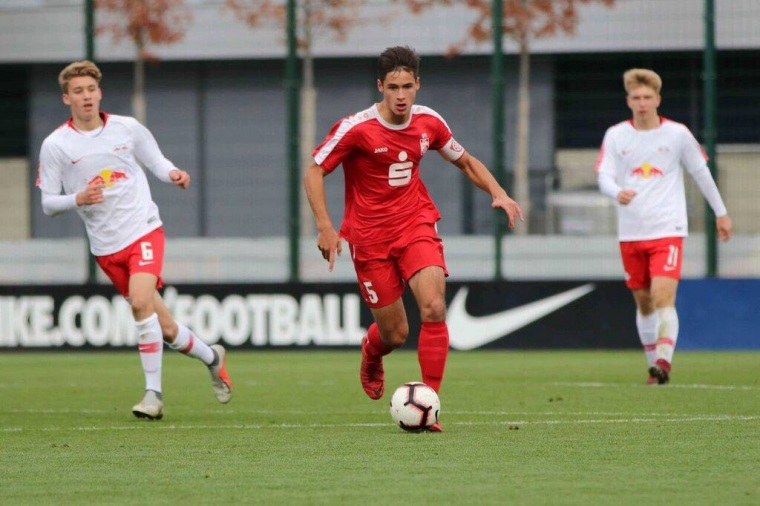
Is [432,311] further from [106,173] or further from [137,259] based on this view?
[106,173]

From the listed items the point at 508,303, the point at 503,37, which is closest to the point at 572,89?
the point at 503,37

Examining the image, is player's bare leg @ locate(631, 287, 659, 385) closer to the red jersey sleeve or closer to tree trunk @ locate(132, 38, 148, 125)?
the red jersey sleeve

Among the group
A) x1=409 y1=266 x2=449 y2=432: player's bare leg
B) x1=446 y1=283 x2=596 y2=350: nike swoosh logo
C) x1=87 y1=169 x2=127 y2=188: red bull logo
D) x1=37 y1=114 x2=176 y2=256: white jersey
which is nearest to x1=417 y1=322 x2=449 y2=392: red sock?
x1=409 y1=266 x2=449 y2=432: player's bare leg

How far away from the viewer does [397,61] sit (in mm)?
7969

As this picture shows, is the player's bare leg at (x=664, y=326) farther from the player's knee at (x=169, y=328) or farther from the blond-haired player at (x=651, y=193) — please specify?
the player's knee at (x=169, y=328)

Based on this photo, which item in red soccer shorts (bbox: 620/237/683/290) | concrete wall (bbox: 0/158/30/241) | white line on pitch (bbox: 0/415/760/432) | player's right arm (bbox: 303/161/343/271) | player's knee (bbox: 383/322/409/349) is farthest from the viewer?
concrete wall (bbox: 0/158/30/241)

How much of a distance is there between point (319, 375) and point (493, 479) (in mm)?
7491

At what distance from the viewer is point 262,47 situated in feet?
62.6

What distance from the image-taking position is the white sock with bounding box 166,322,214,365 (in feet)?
31.9

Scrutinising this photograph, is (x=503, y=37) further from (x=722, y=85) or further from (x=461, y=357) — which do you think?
(x=461, y=357)

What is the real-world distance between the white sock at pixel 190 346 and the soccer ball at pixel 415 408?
2373 mm

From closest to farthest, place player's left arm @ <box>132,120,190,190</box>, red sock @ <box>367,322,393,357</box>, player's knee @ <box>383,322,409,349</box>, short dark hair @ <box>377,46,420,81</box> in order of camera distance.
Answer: short dark hair @ <box>377,46,420,81</box> → player's knee @ <box>383,322,409,349</box> → red sock @ <box>367,322,393,357</box> → player's left arm @ <box>132,120,190,190</box>

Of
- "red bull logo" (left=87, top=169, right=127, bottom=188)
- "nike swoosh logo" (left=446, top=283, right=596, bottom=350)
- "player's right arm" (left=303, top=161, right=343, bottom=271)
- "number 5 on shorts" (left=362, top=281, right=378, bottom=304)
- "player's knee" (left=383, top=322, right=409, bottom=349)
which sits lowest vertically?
"nike swoosh logo" (left=446, top=283, right=596, bottom=350)

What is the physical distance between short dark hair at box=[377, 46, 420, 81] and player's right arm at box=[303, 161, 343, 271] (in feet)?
2.16
